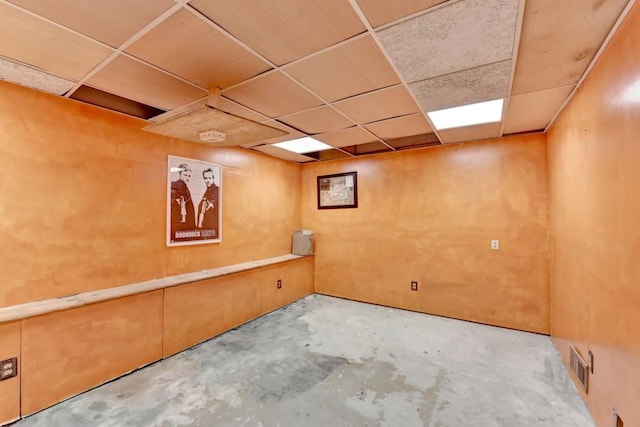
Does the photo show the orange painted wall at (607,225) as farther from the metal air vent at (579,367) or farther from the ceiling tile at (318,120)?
the ceiling tile at (318,120)

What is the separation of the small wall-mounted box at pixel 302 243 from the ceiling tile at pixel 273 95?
98.9 inches

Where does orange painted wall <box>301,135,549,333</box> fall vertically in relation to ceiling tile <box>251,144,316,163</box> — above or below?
below

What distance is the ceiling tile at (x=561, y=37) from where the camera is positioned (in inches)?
52.5

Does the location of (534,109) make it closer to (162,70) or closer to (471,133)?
(471,133)

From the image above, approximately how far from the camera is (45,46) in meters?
1.62

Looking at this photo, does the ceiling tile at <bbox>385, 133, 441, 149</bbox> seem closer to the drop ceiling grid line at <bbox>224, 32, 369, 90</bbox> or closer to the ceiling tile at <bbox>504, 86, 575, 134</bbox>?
the ceiling tile at <bbox>504, 86, 575, 134</bbox>

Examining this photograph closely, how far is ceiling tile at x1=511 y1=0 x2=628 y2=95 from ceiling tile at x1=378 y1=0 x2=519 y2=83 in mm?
97

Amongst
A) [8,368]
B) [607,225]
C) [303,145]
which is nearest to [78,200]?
[8,368]

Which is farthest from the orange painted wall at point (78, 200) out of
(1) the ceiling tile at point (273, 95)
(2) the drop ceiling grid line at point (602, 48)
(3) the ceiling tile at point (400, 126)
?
(2) the drop ceiling grid line at point (602, 48)

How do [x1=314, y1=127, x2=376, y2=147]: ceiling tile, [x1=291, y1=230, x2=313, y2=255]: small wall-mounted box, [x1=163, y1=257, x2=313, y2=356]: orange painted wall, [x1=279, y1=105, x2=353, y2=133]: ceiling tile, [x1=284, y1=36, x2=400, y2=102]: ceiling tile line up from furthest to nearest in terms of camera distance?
[x1=291, y1=230, x2=313, y2=255]: small wall-mounted box, [x1=314, y1=127, x2=376, y2=147]: ceiling tile, [x1=163, y1=257, x2=313, y2=356]: orange painted wall, [x1=279, y1=105, x2=353, y2=133]: ceiling tile, [x1=284, y1=36, x2=400, y2=102]: ceiling tile

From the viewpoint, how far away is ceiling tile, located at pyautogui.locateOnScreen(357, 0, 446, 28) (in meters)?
1.31

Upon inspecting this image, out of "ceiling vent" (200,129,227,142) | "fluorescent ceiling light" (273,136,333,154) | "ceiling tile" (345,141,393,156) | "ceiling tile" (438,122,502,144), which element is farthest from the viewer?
"ceiling tile" (345,141,393,156)

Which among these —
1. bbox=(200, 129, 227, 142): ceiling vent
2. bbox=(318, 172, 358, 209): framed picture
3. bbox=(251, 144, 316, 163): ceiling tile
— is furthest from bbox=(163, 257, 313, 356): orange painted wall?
bbox=(251, 144, 316, 163): ceiling tile

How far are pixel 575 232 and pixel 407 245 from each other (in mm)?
2037
